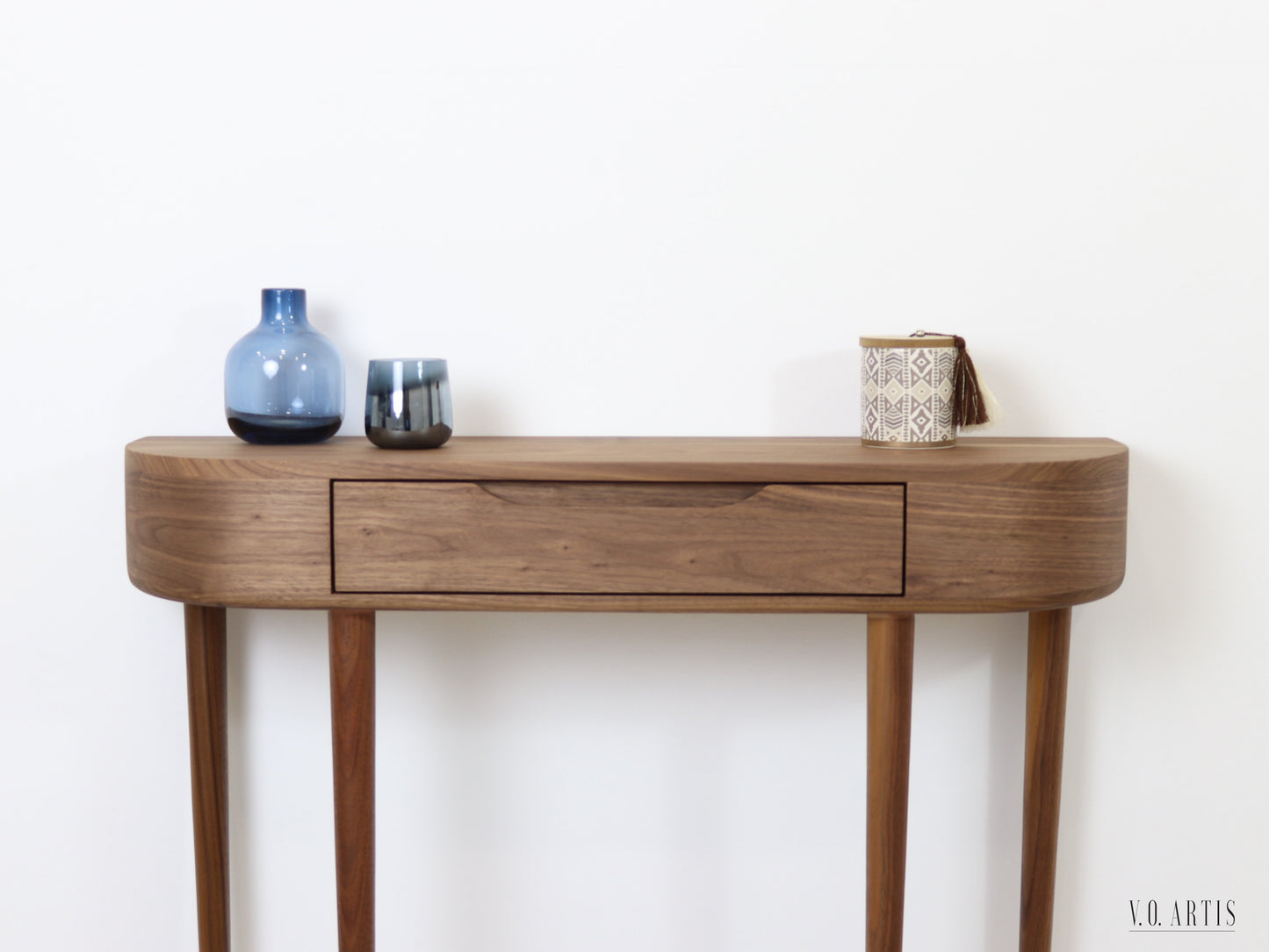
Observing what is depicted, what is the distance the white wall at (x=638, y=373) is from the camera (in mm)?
1230

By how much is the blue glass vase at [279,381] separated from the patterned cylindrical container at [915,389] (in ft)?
1.82

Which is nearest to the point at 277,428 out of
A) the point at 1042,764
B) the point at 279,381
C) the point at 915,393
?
the point at 279,381

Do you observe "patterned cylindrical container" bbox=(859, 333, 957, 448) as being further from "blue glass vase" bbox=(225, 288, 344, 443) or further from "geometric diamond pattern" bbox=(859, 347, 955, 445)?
"blue glass vase" bbox=(225, 288, 344, 443)

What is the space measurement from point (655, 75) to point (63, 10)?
643mm

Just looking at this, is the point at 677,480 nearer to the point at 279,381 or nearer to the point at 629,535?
the point at 629,535

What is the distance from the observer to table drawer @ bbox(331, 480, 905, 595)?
1002 millimetres

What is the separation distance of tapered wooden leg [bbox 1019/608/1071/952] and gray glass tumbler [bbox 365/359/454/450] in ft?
2.19

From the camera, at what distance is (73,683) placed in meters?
1.32

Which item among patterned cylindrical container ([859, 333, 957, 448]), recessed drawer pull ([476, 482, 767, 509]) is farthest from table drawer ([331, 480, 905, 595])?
patterned cylindrical container ([859, 333, 957, 448])

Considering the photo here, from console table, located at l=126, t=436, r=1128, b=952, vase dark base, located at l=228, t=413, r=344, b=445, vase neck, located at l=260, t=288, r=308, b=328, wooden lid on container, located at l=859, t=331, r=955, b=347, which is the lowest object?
console table, located at l=126, t=436, r=1128, b=952

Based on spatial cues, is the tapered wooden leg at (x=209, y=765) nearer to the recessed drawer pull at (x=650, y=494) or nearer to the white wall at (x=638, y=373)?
the white wall at (x=638, y=373)

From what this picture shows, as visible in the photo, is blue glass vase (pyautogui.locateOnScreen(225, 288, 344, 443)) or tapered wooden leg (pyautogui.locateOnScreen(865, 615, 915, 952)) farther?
blue glass vase (pyautogui.locateOnScreen(225, 288, 344, 443))

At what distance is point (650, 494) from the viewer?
101 centimetres

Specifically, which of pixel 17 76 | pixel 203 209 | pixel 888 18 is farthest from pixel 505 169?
pixel 17 76
